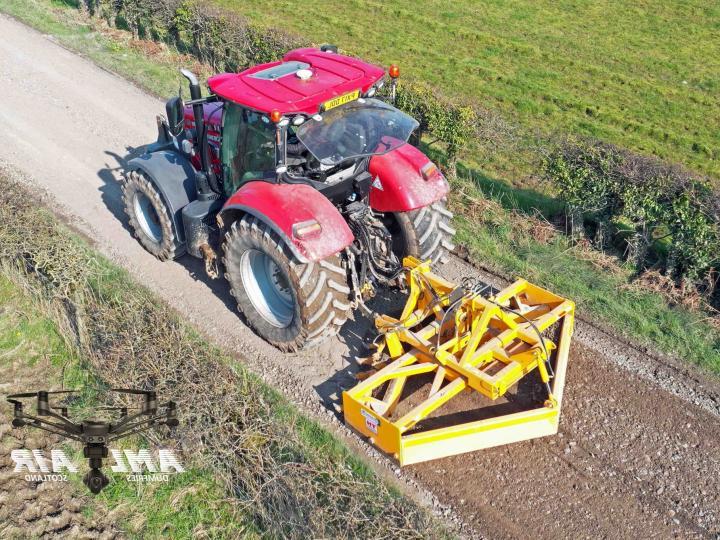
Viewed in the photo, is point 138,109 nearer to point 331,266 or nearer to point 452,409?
point 331,266

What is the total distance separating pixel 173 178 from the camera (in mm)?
7359

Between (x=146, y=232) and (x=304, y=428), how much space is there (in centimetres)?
342

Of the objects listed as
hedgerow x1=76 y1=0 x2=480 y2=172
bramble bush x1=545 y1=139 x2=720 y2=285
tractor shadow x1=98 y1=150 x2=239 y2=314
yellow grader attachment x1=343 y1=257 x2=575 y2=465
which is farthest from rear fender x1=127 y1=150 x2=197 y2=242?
bramble bush x1=545 y1=139 x2=720 y2=285

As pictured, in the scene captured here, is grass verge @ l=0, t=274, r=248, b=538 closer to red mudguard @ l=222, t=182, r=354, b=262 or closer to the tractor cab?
red mudguard @ l=222, t=182, r=354, b=262

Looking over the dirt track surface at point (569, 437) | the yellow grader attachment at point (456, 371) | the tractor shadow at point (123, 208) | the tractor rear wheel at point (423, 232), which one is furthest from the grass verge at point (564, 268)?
the tractor shadow at point (123, 208)

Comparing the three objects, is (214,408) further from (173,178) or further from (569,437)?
(569,437)

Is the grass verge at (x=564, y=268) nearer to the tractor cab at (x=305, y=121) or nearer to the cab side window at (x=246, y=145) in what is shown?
the tractor cab at (x=305, y=121)

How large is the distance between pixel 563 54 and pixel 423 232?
38.6 ft

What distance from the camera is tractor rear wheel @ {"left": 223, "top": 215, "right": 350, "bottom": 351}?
6.02 meters

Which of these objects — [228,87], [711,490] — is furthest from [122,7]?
[711,490]

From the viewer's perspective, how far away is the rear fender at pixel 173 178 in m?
7.25

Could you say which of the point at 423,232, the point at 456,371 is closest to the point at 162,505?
the point at 456,371

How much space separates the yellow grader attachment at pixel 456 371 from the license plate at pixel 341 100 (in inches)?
61.5

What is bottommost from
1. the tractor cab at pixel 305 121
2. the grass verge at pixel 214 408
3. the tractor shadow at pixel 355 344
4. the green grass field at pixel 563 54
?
the green grass field at pixel 563 54
